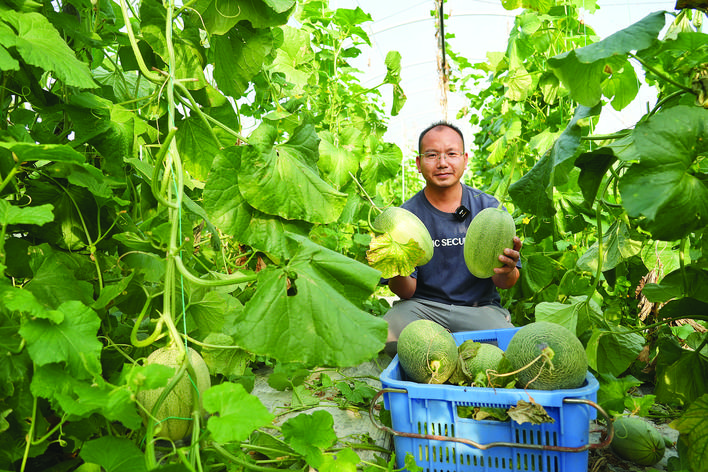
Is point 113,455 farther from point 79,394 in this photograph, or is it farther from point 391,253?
Result: point 391,253

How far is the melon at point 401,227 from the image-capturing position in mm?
1914

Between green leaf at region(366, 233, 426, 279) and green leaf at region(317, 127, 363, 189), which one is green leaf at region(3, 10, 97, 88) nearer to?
green leaf at region(317, 127, 363, 189)

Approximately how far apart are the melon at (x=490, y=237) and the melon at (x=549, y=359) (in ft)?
1.96

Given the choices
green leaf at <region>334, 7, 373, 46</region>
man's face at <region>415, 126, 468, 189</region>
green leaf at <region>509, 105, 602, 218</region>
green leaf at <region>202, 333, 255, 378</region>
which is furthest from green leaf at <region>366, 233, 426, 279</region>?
green leaf at <region>334, 7, 373, 46</region>

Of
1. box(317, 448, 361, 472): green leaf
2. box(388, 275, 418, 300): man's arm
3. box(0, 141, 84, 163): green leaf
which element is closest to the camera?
box(0, 141, 84, 163): green leaf

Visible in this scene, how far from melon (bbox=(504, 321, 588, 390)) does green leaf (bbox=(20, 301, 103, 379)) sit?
114 cm

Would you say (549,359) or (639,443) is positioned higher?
(549,359)

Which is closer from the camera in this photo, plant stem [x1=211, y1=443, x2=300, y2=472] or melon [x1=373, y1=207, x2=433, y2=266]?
plant stem [x1=211, y1=443, x2=300, y2=472]

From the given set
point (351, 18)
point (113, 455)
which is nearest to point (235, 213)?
point (113, 455)

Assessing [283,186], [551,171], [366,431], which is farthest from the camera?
[366,431]

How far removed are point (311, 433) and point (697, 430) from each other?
959mm

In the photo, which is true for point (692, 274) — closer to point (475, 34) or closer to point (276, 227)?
point (276, 227)

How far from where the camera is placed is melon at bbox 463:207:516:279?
210cm

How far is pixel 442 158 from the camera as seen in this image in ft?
9.00
